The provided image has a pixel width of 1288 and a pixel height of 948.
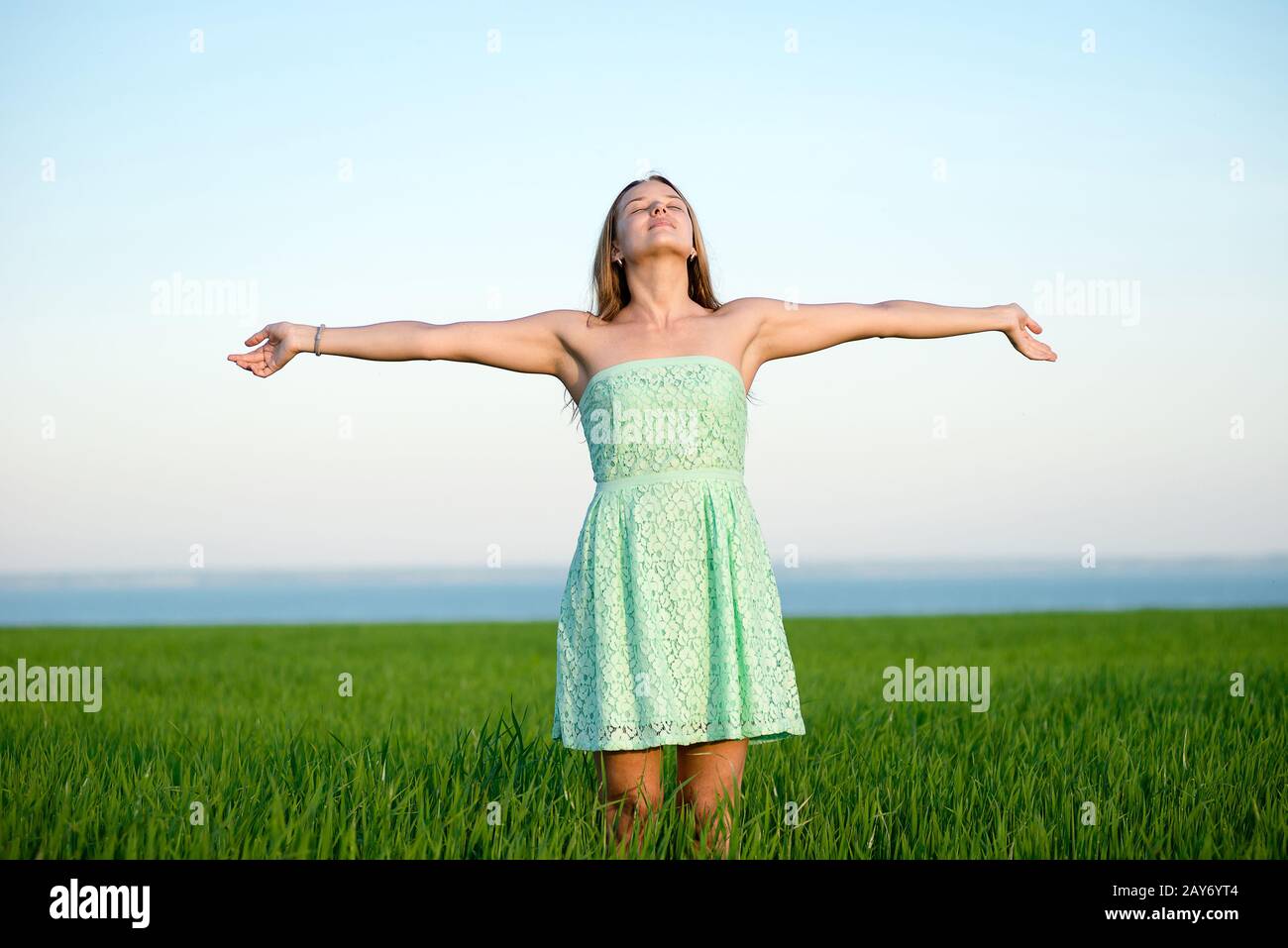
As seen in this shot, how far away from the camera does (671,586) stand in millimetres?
4020

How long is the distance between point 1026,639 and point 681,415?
491 inches

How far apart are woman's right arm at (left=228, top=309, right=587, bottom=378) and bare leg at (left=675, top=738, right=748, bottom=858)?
155 centimetres

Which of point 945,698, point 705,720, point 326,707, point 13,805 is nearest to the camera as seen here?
point 705,720

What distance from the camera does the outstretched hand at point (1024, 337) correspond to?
4.70 m

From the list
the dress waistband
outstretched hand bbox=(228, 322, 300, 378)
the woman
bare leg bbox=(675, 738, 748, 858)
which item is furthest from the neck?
bare leg bbox=(675, 738, 748, 858)

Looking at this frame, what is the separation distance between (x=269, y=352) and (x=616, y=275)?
143 centimetres

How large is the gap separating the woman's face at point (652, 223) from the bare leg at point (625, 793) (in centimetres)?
188

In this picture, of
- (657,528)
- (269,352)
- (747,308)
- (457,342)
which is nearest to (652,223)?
(747,308)

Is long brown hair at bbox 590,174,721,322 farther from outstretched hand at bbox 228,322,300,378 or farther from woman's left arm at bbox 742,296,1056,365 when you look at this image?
outstretched hand at bbox 228,322,300,378

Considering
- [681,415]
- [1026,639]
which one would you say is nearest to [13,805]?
[681,415]

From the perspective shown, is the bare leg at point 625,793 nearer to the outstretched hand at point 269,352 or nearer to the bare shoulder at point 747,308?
the bare shoulder at point 747,308
